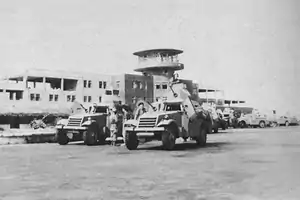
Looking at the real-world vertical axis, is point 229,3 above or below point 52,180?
above

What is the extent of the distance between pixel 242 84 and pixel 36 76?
96.6 feet

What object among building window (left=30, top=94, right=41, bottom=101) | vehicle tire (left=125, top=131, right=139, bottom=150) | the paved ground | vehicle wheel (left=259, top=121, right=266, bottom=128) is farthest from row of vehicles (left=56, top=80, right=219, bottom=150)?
building window (left=30, top=94, right=41, bottom=101)

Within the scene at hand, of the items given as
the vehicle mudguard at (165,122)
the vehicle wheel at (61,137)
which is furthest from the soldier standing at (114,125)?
the vehicle mudguard at (165,122)

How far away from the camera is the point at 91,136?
13.7 meters

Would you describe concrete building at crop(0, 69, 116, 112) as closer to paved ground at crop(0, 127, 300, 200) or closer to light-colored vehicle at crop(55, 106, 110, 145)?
light-colored vehicle at crop(55, 106, 110, 145)

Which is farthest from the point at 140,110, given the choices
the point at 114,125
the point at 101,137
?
the point at 101,137

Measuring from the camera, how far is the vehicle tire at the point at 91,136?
13.5 meters

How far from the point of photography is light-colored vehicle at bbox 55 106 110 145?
13.7 metres

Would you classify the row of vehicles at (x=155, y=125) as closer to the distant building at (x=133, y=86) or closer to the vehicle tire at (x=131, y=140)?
the vehicle tire at (x=131, y=140)

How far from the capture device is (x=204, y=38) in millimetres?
7723

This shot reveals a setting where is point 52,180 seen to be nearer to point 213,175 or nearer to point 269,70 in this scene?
point 213,175

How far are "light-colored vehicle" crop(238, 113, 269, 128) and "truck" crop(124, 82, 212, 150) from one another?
65.3 ft

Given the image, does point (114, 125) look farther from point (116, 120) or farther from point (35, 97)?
point (35, 97)

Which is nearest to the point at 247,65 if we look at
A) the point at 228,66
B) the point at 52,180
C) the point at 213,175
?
the point at 228,66
